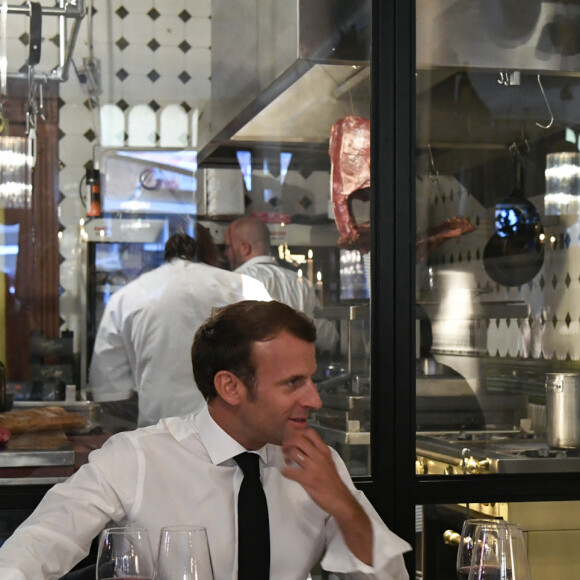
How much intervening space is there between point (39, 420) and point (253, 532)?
72cm

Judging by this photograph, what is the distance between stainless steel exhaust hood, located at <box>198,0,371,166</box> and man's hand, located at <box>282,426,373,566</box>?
90cm

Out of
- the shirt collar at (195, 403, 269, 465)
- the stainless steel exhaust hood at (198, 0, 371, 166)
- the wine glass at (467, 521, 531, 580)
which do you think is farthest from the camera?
the stainless steel exhaust hood at (198, 0, 371, 166)

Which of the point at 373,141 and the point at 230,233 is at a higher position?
the point at 373,141

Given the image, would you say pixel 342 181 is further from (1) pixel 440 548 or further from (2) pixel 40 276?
A: (1) pixel 440 548

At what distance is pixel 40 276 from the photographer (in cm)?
242

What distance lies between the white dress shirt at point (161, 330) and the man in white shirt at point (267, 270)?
0.03 metres

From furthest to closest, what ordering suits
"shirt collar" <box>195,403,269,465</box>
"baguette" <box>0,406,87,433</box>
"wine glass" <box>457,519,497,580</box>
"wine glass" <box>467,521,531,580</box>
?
1. "baguette" <box>0,406,87,433</box>
2. "shirt collar" <box>195,403,269,465</box>
3. "wine glass" <box>457,519,497,580</box>
4. "wine glass" <box>467,521,531,580</box>

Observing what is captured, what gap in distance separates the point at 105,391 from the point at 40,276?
12.0 inches

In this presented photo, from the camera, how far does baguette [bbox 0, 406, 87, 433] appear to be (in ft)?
7.81

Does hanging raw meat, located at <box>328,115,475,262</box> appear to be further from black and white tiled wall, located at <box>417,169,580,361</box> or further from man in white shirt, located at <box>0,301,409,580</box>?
man in white shirt, located at <box>0,301,409,580</box>

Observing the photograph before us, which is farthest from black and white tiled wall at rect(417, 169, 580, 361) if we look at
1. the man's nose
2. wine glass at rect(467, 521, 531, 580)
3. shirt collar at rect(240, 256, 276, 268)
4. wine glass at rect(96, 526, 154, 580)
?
→ wine glass at rect(96, 526, 154, 580)

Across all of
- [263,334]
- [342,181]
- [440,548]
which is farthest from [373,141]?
[440,548]

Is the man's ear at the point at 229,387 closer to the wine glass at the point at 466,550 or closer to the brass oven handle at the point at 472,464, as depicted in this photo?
the wine glass at the point at 466,550

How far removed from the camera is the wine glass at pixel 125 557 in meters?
1.38
